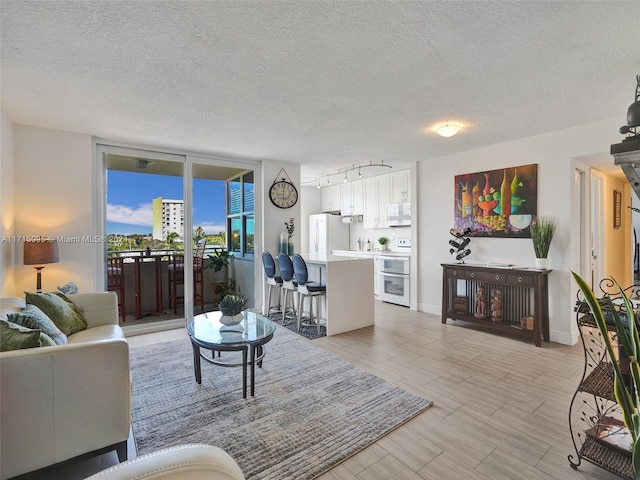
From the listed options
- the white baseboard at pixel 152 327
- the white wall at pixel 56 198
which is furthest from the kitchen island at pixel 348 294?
the white wall at pixel 56 198

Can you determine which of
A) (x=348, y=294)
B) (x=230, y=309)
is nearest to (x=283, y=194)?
(x=348, y=294)

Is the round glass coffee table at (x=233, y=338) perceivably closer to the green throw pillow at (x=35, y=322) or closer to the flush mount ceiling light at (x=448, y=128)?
the green throw pillow at (x=35, y=322)

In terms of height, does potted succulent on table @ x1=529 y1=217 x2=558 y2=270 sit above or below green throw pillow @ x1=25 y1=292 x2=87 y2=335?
above

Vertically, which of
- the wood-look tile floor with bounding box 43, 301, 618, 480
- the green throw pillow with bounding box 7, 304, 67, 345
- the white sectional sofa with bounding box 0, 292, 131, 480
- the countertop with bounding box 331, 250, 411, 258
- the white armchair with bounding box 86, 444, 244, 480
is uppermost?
the countertop with bounding box 331, 250, 411, 258

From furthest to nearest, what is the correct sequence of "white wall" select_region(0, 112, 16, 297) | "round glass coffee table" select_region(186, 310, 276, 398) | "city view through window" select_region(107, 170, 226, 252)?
"city view through window" select_region(107, 170, 226, 252) → "white wall" select_region(0, 112, 16, 297) → "round glass coffee table" select_region(186, 310, 276, 398)

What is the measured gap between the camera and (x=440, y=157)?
4961 millimetres

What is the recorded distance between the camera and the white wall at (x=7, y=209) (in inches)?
119

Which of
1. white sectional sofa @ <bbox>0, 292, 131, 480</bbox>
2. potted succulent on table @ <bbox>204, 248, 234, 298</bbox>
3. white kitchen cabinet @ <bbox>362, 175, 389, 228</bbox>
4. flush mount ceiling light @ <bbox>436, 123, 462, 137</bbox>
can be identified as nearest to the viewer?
white sectional sofa @ <bbox>0, 292, 131, 480</bbox>

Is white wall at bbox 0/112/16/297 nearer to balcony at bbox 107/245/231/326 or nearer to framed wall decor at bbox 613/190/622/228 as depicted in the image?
balcony at bbox 107/245/231/326

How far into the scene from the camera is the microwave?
5.91m

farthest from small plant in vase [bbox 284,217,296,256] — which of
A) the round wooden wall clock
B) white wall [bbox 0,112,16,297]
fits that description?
white wall [bbox 0,112,16,297]

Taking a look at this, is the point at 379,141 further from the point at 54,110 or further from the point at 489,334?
the point at 54,110

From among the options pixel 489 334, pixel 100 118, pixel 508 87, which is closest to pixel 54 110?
pixel 100 118

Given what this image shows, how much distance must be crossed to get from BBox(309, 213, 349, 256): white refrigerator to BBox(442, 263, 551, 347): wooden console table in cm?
308
